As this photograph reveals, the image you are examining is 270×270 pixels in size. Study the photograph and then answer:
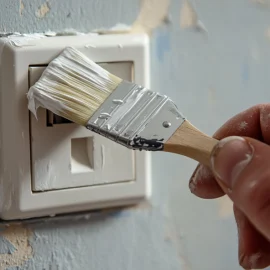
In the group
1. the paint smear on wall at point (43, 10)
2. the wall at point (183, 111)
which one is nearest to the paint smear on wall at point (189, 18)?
the wall at point (183, 111)

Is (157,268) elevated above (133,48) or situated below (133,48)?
below

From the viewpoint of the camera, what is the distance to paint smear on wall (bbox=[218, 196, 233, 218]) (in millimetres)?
548

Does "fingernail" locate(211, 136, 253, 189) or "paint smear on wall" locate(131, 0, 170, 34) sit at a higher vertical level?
"paint smear on wall" locate(131, 0, 170, 34)

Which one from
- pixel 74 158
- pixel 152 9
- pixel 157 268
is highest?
pixel 152 9

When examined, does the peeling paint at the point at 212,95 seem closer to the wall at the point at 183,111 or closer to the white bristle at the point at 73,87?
the wall at the point at 183,111

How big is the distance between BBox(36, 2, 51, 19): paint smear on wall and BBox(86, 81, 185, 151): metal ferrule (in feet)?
0.26

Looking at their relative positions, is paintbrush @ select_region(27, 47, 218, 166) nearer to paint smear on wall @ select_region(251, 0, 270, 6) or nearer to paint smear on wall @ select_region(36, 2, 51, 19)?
paint smear on wall @ select_region(36, 2, 51, 19)

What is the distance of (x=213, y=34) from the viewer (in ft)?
1.70

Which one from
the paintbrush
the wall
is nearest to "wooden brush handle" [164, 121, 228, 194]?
the paintbrush

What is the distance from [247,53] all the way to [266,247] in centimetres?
17

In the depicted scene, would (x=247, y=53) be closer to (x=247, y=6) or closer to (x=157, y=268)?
(x=247, y=6)

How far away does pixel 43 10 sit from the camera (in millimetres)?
463

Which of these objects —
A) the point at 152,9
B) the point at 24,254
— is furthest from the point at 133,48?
the point at 24,254

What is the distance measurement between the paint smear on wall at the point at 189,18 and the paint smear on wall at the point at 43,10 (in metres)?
0.11
